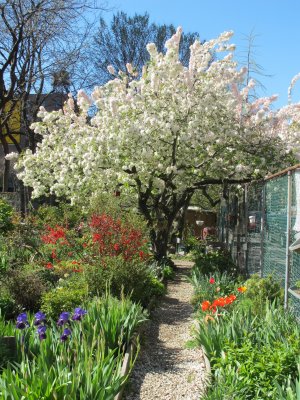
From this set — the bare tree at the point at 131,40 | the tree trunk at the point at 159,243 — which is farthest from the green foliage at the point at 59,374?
the bare tree at the point at 131,40

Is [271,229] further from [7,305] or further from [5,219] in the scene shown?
[5,219]

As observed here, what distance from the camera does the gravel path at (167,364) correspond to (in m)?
5.35

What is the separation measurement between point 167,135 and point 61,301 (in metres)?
5.92

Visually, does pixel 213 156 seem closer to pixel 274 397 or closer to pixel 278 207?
pixel 278 207

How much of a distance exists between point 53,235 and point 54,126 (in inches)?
165

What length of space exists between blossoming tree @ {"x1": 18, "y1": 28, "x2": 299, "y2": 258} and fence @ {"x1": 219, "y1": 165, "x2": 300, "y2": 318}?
1.28 metres

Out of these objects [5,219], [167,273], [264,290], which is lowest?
[167,273]

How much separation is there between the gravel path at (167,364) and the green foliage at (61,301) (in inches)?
39.8

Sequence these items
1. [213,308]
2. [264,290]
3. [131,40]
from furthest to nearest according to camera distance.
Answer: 1. [131,40]
2. [264,290]
3. [213,308]

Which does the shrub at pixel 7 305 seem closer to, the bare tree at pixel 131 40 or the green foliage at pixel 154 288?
the green foliage at pixel 154 288

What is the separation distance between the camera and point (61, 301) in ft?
23.6

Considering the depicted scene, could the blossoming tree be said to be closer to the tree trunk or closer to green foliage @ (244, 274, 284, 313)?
the tree trunk

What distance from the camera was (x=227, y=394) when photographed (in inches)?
165

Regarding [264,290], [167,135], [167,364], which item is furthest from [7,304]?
[167,135]
